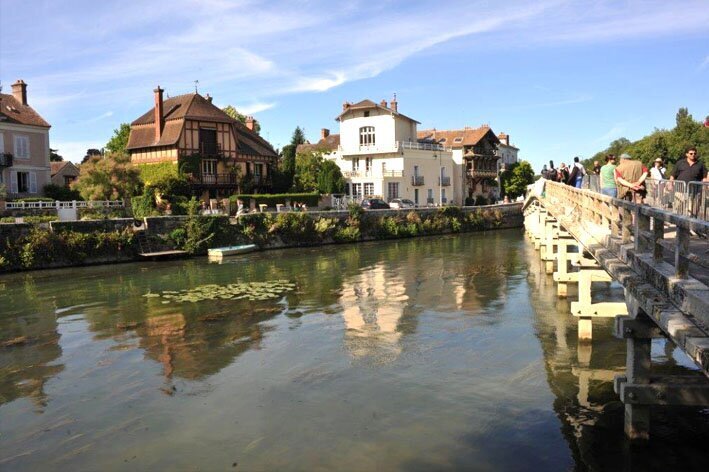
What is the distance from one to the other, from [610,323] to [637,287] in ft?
24.9

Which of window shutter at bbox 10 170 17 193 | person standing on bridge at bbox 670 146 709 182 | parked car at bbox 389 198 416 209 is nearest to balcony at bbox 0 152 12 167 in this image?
window shutter at bbox 10 170 17 193

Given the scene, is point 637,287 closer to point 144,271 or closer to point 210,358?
point 210,358

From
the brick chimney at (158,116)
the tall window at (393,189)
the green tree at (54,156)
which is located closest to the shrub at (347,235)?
the tall window at (393,189)

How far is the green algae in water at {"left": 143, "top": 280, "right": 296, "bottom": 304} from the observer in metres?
19.6

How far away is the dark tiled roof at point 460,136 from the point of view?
231ft

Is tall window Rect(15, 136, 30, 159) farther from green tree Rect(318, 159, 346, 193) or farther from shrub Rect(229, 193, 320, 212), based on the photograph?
green tree Rect(318, 159, 346, 193)

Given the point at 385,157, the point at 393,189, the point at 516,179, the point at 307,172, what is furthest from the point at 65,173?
the point at 516,179

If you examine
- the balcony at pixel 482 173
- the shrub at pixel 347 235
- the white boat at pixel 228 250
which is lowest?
the white boat at pixel 228 250

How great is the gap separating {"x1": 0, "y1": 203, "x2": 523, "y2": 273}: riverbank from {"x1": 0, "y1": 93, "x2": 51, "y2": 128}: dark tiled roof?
1496 cm

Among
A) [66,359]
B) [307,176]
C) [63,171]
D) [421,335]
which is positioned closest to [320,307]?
[421,335]

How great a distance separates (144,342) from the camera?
13945 millimetres

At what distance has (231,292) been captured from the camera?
68.0ft

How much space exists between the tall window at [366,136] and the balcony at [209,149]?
16259 mm

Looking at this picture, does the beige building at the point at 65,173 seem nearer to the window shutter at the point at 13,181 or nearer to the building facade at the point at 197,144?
the building facade at the point at 197,144
